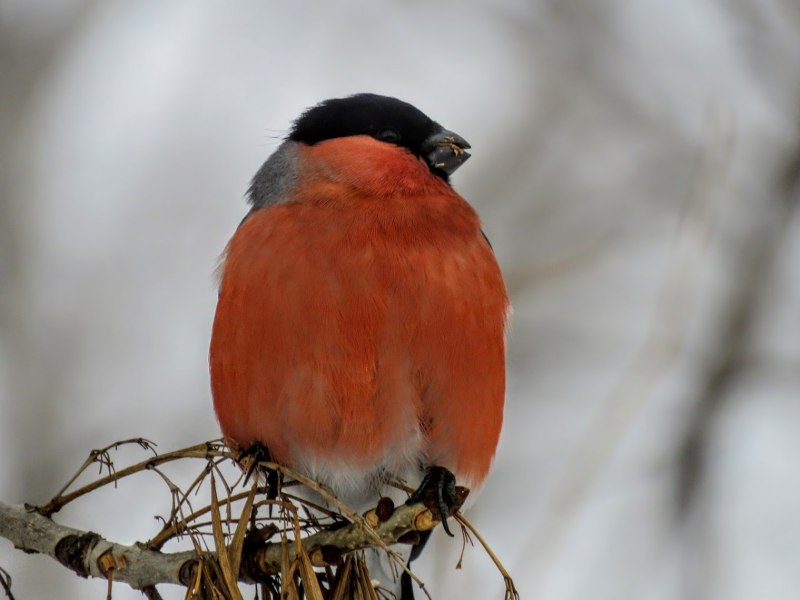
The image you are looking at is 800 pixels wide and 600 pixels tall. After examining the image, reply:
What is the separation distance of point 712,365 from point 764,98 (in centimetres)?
114

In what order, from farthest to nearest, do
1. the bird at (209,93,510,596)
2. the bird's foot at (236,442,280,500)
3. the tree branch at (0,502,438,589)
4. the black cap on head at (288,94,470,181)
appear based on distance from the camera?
the black cap on head at (288,94,470,181)
the bird at (209,93,510,596)
the bird's foot at (236,442,280,500)
the tree branch at (0,502,438,589)

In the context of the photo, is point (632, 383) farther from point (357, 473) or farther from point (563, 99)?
point (563, 99)

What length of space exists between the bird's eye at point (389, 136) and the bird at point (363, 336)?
0.17m

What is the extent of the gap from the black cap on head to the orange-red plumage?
0.24 metres

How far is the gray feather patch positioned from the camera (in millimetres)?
2670

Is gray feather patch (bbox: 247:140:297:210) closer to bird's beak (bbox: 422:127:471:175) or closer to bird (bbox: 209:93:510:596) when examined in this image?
bird (bbox: 209:93:510:596)

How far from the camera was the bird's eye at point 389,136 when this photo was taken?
279cm

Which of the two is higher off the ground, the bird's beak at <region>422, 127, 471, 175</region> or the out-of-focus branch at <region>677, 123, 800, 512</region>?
the bird's beak at <region>422, 127, 471, 175</region>

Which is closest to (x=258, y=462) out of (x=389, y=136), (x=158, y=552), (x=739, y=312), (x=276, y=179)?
(x=158, y=552)

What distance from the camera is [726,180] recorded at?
331 cm

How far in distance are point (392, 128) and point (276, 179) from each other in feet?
1.13

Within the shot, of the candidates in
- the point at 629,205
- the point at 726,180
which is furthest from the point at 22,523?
the point at 629,205

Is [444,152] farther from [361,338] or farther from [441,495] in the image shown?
[441,495]

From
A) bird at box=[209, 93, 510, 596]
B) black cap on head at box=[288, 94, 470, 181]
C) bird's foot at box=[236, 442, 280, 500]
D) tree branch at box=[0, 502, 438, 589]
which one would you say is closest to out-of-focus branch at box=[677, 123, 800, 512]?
bird at box=[209, 93, 510, 596]
